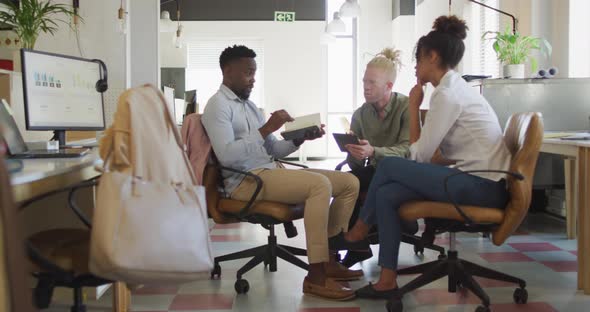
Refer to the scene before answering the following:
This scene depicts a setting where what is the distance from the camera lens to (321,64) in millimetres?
11789

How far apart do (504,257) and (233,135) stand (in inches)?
72.8

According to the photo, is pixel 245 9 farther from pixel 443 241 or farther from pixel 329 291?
pixel 329 291

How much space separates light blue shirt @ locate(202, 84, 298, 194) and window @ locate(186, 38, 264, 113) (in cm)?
882

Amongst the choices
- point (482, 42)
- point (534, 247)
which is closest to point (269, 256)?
point (534, 247)

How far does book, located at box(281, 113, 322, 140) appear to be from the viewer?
3043 mm

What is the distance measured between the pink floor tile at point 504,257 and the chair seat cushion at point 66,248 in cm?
249

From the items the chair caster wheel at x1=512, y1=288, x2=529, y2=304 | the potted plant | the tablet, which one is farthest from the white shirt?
the potted plant

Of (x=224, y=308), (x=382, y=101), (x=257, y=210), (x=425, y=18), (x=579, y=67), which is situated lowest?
(x=224, y=308)

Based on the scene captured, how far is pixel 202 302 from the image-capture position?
2783 millimetres

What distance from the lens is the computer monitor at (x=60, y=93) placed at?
262cm

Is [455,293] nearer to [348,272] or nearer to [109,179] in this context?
[348,272]

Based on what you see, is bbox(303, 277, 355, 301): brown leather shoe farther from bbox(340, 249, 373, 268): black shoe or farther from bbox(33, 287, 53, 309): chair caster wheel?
bbox(33, 287, 53, 309): chair caster wheel

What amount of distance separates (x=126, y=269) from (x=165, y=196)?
0.25 m

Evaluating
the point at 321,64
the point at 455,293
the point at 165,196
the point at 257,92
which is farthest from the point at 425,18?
the point at 165,196
